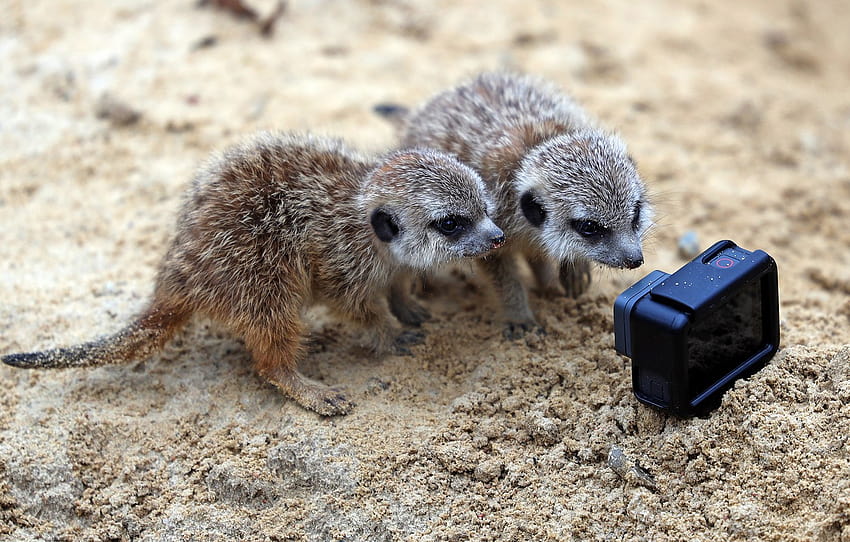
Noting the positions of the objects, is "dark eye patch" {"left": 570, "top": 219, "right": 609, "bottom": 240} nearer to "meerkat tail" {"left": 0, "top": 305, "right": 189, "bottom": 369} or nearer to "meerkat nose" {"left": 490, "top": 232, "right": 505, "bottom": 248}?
"meerkat nose" {"left": 490, "top": 232, "right": 505, "bottom": 248}

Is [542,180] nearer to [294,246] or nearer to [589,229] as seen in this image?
[589,229]

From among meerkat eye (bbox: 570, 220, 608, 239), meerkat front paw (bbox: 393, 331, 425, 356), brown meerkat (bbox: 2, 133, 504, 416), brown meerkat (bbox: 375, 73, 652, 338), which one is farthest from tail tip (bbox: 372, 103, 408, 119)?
meerkat eye (bbox: 570, 220, 608, 239)

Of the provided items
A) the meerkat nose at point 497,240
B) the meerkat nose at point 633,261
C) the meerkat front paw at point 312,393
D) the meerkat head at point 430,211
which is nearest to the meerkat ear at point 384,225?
the meerkat head at point 430,211

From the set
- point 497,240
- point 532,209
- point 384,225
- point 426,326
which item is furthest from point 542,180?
point 426,326

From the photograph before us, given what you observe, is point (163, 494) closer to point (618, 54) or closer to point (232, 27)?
point (232, 27)

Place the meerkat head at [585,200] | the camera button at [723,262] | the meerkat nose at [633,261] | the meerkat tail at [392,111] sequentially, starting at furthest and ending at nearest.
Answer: the meerkat tail at [392,111] < the meerkat head at [585,200] < the meerkat nose at [633,261] < the camera button at [723,262]

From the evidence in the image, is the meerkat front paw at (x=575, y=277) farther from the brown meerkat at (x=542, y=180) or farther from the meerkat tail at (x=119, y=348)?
the meerkat tail at (x=119, y=348)

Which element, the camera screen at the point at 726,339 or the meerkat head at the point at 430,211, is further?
the meerkat head at the point at 430,211
